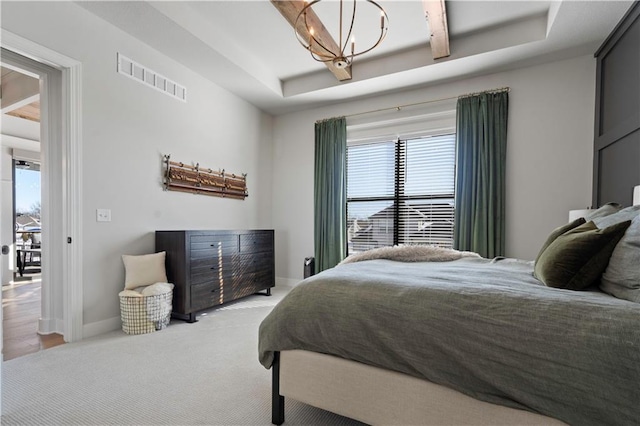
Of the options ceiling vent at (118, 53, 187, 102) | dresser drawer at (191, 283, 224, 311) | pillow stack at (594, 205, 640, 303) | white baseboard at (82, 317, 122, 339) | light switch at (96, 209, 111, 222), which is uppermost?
ceiling vent at (118, 53, 187, 102)

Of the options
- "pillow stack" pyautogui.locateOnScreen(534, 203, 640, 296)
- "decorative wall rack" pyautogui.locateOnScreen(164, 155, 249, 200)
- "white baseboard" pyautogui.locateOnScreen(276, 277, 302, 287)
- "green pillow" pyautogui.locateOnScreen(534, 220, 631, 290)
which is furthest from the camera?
"white baseboard" pyautogui.locateOnScreen(276, 277, 302, 287)

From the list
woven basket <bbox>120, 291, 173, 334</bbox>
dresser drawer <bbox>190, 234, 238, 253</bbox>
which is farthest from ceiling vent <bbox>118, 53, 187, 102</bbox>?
woven basket <bbox>120, 291, 173, 334</bbox>

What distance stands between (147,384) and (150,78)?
2.82 metres

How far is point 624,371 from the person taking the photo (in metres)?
0.84

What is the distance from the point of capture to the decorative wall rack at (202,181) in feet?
10.8

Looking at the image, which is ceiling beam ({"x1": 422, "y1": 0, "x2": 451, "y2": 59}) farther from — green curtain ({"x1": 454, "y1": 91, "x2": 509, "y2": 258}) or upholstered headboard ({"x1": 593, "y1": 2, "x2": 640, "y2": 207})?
upholstered headboard ({"x1": 593, "y1": 2, "x2": 640, "y2": 207})

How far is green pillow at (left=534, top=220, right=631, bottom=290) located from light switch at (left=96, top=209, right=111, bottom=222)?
3.25 metres

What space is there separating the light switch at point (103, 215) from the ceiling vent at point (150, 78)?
131 cm

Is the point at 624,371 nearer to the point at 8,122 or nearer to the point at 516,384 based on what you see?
the point at 516,384

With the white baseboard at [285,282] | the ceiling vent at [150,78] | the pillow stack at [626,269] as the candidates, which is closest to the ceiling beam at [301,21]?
the ceiling vent at [150,78]

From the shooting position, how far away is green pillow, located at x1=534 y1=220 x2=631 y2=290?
1.27 m

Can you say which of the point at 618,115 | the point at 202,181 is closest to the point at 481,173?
the point at 618,115

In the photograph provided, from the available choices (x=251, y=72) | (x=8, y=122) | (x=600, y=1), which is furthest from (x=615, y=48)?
(x=8, y=122)

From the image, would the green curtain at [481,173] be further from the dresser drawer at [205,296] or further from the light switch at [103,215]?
the light switch at [103,215]
